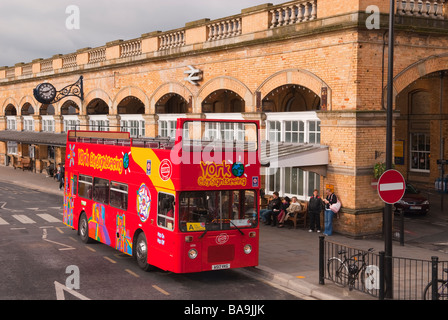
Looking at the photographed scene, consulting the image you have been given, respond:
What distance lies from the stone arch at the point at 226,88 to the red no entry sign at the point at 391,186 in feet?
40.2

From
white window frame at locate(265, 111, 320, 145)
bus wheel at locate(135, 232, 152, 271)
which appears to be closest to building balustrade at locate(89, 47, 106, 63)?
white window frame at locate(265, 111, 320, 145)

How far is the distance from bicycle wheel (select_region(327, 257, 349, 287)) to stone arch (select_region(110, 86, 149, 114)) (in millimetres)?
19716

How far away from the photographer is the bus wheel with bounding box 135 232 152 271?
14.3 meters

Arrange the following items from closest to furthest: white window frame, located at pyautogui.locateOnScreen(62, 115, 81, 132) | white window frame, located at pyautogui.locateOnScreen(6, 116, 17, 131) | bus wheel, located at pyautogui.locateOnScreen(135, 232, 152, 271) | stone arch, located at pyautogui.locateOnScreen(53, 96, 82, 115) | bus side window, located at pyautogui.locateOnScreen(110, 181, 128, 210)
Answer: bus wheel, located at pyautogui.locateOnScreen(135, 232, 152, 271) < bus side window, located at pyautogui.locateOnScreen(110, 181, 128, 210) < stone arch, located at pyautogui.locateOnScreen(53, 96, 82, 115) < white window frame, located at pyautogui.locateOnScreen(62, 115, 81, 132) < white window frame, located at pyautogui.locateOnScreen(6, 116, 17, 131)

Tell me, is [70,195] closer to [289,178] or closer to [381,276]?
[289,178]

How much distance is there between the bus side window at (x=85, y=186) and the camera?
1809 cm

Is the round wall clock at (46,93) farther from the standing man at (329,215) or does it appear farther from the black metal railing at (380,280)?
the black metal railing at (380,280)

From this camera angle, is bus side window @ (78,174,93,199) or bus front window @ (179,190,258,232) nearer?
bus front window @ (179,190,258,232)

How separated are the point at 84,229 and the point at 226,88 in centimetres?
963

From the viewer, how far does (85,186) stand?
18.5 m

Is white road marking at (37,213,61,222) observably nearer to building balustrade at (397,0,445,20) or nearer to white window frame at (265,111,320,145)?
white window frame at (265,111,320,145)

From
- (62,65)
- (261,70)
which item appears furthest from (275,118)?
(62,65)

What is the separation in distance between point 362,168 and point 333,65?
147 inches

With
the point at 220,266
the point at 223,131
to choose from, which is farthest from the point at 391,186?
the point at 223,131
